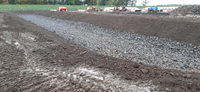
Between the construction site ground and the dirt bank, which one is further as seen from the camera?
the dirt bank

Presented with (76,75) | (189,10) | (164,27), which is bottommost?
(76,75)

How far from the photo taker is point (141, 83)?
13.4ft

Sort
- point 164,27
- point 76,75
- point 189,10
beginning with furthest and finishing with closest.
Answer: point 189,10 → point 164,27 → point 76,75

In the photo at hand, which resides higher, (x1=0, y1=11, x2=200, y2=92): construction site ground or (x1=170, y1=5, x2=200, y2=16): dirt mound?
(x1=170, y1=5, x2=200, y2=16): dirt mound

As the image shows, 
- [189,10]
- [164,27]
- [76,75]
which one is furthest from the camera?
[189,10]

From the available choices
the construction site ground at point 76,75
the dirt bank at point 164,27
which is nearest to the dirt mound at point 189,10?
the dirt bank at point 164,27

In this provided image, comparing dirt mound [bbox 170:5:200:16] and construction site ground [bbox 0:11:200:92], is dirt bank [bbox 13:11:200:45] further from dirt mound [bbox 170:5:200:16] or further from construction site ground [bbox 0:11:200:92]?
dirt mound [bbox 170:5:200:16]

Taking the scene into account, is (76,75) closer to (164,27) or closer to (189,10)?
(164,27)

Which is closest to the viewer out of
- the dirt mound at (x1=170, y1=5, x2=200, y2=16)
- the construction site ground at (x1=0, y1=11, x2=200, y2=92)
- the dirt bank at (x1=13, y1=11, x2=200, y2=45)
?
the construction site ground at (x1=0, y1=11, x2=200, y2=92)

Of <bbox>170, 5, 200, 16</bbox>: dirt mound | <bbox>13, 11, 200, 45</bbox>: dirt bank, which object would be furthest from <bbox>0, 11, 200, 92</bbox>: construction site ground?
<bbox>170, 5, 200, 16</bbox>: dirt mound

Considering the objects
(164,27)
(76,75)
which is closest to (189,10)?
(164,27)

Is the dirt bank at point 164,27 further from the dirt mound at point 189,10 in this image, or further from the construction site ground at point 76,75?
the dirt mound at point 189,10

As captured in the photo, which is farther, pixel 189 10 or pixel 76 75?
pixel 189 10

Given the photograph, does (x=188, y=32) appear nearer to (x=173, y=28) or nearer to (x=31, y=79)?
(x=173, y=28)
